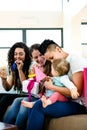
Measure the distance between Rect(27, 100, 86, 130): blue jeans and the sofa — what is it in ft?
0.14

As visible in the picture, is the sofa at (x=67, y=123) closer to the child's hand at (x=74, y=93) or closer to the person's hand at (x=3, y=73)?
the child's hand at (x=74, y=93)

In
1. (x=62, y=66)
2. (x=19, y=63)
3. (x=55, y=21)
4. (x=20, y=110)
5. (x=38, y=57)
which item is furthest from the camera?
(x=55, y=21)

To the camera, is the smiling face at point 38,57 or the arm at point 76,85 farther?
the smiling face at point 38,57

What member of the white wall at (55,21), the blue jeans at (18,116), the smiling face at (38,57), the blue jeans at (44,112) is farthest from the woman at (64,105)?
the white wall at (55,21)

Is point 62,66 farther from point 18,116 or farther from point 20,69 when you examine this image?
point 20,69

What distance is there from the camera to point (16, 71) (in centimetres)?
255

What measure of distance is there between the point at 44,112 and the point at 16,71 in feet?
2.50

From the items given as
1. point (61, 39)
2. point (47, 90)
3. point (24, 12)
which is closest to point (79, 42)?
point (61, 39)

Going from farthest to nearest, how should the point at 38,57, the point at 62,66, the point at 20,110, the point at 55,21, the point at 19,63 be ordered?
the point at 55,21 < the point at 19,63 < the point at 38,57 < the point at 20,110 < the point at 62,66

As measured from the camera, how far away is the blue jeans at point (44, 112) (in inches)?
73.0

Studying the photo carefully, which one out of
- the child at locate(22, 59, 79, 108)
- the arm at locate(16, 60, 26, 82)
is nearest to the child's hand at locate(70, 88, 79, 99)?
the child at locate(22, 59, 79, 108)

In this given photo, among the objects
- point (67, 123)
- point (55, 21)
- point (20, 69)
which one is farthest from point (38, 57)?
point (55, 21)

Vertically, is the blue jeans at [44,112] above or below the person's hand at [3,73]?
below

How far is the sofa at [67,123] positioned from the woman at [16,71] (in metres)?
0.63
